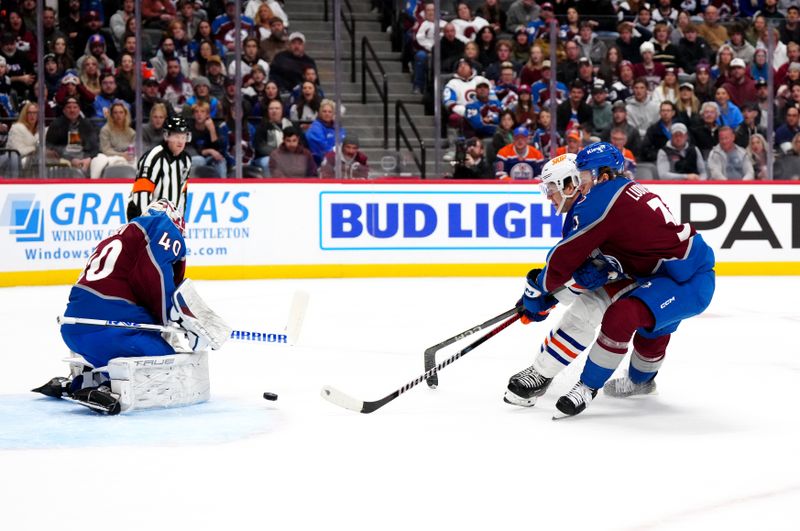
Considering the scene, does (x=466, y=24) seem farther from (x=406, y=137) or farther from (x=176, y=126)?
(x=176, y=126)

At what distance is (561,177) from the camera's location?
3686mm

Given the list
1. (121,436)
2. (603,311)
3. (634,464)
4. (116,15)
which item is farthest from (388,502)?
(116,15)

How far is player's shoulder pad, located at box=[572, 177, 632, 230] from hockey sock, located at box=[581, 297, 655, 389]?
294mm

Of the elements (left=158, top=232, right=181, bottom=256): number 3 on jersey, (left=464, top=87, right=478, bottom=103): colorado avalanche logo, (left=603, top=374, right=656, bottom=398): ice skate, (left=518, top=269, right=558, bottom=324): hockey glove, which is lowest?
(left=603, top=374, right=656, bottom=398): ice skate

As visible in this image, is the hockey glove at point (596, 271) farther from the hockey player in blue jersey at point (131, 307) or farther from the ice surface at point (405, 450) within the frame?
the hockey player in blue jersey at point (131, 307)

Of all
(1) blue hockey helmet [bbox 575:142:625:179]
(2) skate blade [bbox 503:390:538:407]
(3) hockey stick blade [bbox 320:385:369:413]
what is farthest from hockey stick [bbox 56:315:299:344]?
(1) blue hockey helmet [bbox 575:142:625:179]

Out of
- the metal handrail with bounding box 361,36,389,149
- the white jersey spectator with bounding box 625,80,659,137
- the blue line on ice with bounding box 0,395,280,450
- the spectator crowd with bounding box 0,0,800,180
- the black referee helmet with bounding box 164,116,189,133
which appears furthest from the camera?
the white jersey spectator with bounding box 625,80,659,137

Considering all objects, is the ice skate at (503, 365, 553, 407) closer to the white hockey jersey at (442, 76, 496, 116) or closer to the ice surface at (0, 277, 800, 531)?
the ice surface at (0, 277, 800, 531)

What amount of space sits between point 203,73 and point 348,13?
4.79 ft

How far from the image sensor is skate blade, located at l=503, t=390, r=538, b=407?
3781mm

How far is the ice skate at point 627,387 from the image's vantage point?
157 inches

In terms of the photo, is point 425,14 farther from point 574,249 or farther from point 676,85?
point 574,249

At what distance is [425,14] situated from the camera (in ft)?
30.1

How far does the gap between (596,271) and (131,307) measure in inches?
60.6
